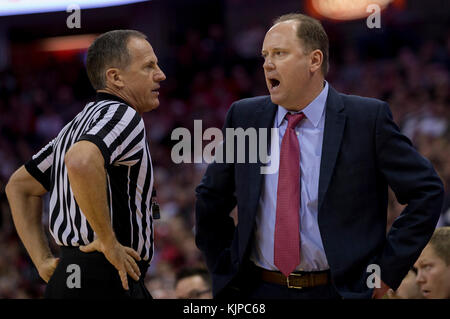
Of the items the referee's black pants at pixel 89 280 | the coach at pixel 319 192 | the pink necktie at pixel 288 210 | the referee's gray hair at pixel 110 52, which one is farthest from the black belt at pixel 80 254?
the referee's gray hair at pixel 110 52

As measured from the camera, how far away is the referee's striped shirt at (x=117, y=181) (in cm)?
240

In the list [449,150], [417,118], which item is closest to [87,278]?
[449,150]

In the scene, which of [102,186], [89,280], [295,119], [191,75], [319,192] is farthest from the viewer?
[191,75]

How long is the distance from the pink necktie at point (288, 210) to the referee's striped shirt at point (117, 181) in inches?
19.6

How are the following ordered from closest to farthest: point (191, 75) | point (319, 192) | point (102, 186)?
1. point (102, 186)
2. point (319, 192)
3. point (191, 75)

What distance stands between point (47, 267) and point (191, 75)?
7971 mm

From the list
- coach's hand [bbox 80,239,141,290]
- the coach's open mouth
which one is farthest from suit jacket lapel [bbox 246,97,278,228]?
coach's hand [bbox 80,239,141,290]

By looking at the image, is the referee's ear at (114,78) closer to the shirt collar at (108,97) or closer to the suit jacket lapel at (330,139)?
the shirt collar at (108,97)

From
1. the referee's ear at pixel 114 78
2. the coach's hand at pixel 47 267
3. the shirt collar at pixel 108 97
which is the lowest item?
the coach's hand at pixel 47 267

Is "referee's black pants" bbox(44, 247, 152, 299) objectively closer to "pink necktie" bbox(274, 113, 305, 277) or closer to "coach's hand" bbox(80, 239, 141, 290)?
"coach's hand" bbox(80, 239, 141, 290)

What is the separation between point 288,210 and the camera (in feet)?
8.52

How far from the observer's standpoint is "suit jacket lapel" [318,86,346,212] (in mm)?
2559

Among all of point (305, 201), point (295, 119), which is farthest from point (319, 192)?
point (295, 119)

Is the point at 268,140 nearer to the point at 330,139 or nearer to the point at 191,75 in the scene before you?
the point at 330,139
